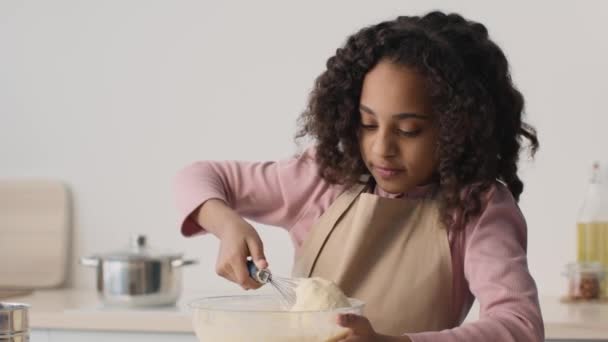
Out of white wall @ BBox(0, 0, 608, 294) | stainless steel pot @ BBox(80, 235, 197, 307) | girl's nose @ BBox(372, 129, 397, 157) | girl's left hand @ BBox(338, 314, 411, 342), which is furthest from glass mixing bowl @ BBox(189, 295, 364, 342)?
white wall @ BBox(0, 0, 608, 294)

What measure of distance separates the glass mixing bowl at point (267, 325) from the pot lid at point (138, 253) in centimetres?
109

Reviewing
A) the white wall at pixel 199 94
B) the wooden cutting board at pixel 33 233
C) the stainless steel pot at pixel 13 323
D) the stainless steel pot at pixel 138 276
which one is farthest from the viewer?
the wooden cutting board at pixel 33 233

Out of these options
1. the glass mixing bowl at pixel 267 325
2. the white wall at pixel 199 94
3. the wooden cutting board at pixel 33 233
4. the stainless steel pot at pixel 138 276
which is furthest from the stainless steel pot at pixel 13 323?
the wooden cutting board at pixel 33 233

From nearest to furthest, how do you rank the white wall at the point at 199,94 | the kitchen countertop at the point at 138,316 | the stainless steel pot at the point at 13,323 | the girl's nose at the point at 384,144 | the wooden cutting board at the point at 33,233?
1. the stainless steel pot at the point at 13,323
2. the girl's nose at the point at 384,144
3. the kitchen countertop at the point at 138,316
4. the white wall at the point at 199,94
5. the wooden cutting board at the point at 33,233

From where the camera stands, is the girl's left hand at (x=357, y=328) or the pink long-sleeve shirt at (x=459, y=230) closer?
the girl's left hand at (x=357, y=328)

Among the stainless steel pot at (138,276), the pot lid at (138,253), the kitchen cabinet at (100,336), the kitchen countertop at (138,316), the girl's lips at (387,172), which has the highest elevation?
the girl's lips at (387,172)

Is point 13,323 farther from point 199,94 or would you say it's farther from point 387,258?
point 199,94

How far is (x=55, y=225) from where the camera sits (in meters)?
2.24

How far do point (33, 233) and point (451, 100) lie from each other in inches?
55.8

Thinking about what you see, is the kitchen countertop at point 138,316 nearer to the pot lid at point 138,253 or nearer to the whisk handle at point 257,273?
the pot lid at point 138,253

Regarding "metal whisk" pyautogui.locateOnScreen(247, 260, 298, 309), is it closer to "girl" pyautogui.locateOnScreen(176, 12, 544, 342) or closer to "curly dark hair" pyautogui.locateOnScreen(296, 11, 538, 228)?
"girl" pyautogui.locateOnScreen(176, 12, 544, 342)

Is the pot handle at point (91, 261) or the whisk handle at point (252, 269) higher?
the whisk handle at point (252, 269)

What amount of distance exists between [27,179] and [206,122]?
0.45 m

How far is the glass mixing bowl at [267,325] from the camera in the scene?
861 mm
